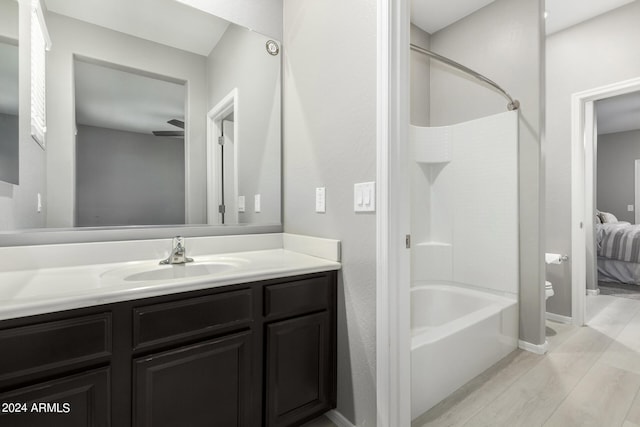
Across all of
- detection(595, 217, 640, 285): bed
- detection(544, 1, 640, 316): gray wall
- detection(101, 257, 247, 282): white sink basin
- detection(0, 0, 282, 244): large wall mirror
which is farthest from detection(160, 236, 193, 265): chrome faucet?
detection(595, 217, 640, 285): bed

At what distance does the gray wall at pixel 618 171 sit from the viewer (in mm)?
6342

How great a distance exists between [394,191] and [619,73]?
2.99 metres

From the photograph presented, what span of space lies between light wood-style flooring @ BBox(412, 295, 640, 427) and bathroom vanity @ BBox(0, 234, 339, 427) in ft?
2.32

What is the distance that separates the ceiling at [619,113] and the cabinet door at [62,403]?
632cm

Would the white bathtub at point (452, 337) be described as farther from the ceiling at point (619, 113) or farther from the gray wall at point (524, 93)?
→ the ceiling at point (619, 113)

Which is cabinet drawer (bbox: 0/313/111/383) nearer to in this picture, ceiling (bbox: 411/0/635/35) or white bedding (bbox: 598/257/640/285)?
ceiling (bbox: 411/0/635/35)

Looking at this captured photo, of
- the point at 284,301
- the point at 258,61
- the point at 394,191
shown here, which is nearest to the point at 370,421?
the point at 284,301

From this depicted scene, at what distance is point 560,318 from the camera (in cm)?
285

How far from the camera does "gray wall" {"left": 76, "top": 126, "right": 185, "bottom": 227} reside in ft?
4.56

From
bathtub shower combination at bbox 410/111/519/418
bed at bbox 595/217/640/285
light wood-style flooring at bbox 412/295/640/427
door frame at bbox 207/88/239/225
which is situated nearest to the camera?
light wood-style flooring at bbox 412/295/640/427

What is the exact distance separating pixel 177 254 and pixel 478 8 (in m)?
3.07

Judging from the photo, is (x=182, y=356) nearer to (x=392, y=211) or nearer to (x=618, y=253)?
(x=392, y=211)

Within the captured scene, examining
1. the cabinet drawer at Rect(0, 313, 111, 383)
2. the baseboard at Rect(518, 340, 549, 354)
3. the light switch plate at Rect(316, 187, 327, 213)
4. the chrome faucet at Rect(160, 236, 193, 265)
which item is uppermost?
the light switch plate at Rect(316, 187, 327, 213)

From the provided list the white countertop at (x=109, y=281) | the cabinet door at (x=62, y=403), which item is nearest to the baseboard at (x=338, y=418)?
the white countertop at (x=109, y=281)
